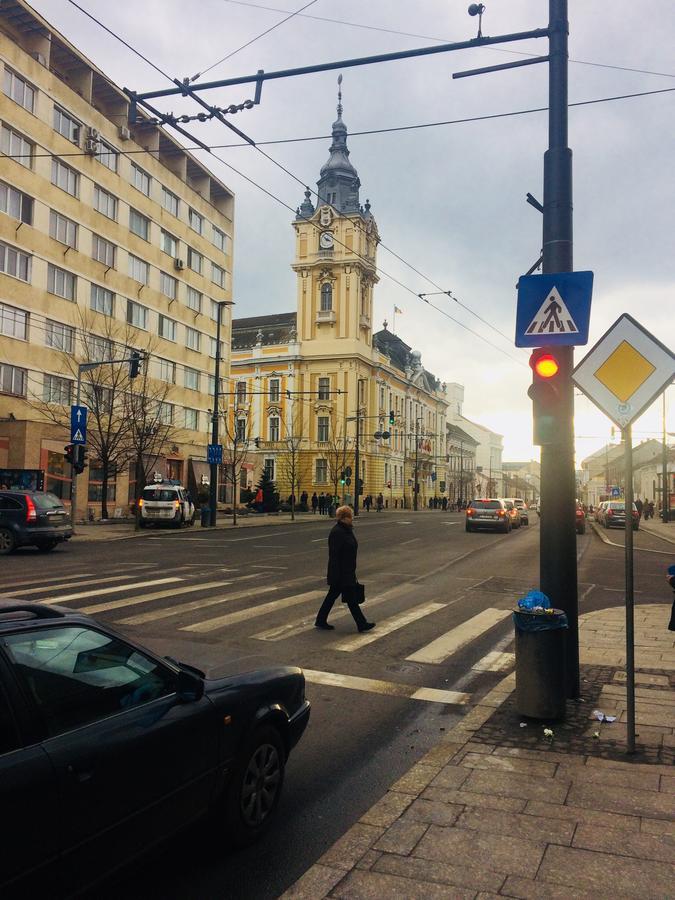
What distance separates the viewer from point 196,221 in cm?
4844

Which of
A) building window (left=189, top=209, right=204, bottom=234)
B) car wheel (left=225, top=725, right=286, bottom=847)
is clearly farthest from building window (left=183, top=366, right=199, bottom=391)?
car wheel (left=225, top=725, right=286, bottom=847)

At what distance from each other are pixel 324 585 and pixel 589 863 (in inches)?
402

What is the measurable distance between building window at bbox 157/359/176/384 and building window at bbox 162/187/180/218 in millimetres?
9244

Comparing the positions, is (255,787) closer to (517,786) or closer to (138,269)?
(517,786)

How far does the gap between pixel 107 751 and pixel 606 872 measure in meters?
2.33

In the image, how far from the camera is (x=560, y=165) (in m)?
6.61

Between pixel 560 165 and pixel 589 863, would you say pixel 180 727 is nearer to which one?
pixel 589 863

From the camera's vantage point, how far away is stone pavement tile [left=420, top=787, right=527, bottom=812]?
4137mm

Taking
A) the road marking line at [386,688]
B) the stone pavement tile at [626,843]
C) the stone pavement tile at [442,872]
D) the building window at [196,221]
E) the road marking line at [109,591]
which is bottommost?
the road marking line at [386,688]

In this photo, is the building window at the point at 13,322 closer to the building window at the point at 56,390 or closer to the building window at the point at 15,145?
the building window at the point at 56,390

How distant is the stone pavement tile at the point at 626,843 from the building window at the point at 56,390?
32931mm

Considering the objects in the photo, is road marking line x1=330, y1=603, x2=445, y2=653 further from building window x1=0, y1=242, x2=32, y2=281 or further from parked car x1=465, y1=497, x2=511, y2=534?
building window x1=0, y1=242, x2=32, y2=281

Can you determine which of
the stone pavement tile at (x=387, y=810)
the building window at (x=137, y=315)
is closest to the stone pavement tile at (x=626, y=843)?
the stone pavement tile at (x=387, y=810)

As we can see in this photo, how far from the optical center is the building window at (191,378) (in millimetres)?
47031
